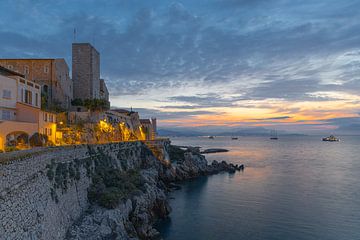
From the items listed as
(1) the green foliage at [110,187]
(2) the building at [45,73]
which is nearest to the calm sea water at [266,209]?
(1) the green foliage at [110,187]

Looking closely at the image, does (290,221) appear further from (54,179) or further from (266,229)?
(54,179)

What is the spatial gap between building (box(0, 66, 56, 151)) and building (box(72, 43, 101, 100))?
22459 millimetres

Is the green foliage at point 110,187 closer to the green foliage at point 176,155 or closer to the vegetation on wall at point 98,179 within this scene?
the vegetation on wall at point 98,179

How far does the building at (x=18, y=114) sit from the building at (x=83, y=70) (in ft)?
73.7

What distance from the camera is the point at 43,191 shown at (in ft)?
54.7

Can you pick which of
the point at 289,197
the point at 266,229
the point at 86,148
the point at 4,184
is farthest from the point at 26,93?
the point at 289,197

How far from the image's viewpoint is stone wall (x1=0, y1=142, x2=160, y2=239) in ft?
40.9

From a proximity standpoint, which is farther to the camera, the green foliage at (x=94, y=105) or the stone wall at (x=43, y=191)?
the green foliage at (x=94, y=105)

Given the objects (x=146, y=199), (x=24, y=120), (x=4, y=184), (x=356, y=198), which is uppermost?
(x=24, y=120)

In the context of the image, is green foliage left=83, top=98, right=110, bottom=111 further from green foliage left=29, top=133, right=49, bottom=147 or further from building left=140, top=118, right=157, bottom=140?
building left=140, top=118, right=157, bottom=140

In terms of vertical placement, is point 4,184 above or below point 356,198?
above

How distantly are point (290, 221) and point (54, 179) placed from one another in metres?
25.0

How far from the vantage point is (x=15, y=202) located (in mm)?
12898

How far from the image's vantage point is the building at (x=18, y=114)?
26734mm
